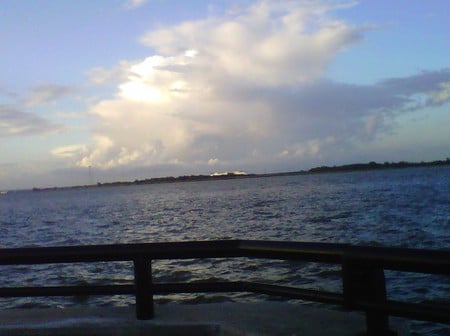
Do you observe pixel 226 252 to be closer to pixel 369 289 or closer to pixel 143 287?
pixel 143 287

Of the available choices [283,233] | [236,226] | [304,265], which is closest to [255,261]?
[304,265]

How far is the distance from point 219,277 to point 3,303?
515 centimetres

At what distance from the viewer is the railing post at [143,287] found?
481 centimetres

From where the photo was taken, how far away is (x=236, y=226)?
3062cm

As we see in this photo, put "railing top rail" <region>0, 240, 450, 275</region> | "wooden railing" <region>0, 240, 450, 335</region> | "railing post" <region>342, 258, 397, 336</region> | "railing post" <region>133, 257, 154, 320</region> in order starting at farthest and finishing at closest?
"railing post" <region>133, 257, 154, 320</region>, "railing post" <region>342, 258, 397, 336</region>, "railing top rail" <region>0, 240, 450, 275</region>, "wooden railing" <region>0, 240, 450, 335</region>

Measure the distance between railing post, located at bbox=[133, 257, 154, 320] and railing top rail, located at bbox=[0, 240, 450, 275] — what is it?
0.09 meters

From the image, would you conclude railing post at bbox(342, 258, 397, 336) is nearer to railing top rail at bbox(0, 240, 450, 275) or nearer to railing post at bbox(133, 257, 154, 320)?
railing top rail at bbox(0, 240, 450, 275)

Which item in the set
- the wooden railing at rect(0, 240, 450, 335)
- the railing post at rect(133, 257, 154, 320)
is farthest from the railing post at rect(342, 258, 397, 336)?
the railing post at rect(133, 257, 154, 320)

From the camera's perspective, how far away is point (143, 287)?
15.9ft

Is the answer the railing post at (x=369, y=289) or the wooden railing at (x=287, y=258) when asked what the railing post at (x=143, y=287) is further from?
→ the railing post at (x=369, y=289)

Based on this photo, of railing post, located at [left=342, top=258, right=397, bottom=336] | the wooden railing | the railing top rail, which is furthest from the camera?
railing post, located at [left=342, top=258, right=397, bottom=336]

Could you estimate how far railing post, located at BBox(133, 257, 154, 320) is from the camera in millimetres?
4812

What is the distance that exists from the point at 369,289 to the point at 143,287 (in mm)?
2058

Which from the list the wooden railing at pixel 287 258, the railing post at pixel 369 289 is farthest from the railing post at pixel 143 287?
the railing post at pixel 369 289
